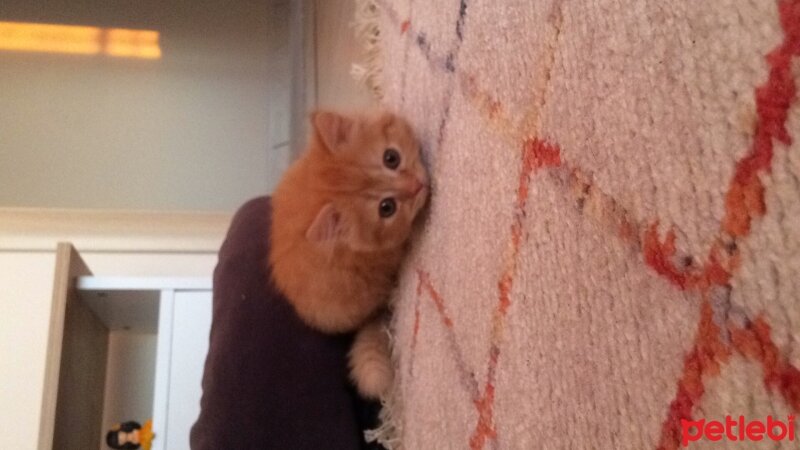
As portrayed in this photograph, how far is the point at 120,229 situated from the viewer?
6.44ft

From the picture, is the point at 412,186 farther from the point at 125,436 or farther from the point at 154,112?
the point at 154,112

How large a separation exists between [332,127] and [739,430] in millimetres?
803

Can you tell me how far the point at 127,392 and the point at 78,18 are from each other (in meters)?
1.28

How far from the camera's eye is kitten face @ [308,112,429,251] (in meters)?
1.00

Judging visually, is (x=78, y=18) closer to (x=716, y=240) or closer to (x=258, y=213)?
(x=258, y=213)

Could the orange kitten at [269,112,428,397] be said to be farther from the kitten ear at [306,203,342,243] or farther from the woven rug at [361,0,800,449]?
the woven rug at [361,0,800,449]

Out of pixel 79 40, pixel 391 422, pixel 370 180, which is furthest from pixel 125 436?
pixel 79 40

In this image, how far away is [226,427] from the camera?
1058 millimetres

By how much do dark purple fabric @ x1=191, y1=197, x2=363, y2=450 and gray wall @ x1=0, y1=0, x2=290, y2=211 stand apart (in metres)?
1.06

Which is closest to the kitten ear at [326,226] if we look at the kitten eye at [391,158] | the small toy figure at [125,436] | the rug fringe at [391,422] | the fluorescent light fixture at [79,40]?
the kitten eye at [391,158]

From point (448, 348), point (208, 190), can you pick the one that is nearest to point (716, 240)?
point (448, 348)

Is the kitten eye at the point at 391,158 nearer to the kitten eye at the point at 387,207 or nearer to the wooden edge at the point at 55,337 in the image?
the kitten eye at the point at 387,207

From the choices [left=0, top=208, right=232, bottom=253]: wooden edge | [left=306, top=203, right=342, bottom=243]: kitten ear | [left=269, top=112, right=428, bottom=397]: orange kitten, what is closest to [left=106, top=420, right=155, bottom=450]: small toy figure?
[left=0, top=208, right=232, bottom=253]: wooden edge

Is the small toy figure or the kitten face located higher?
the kitten face
